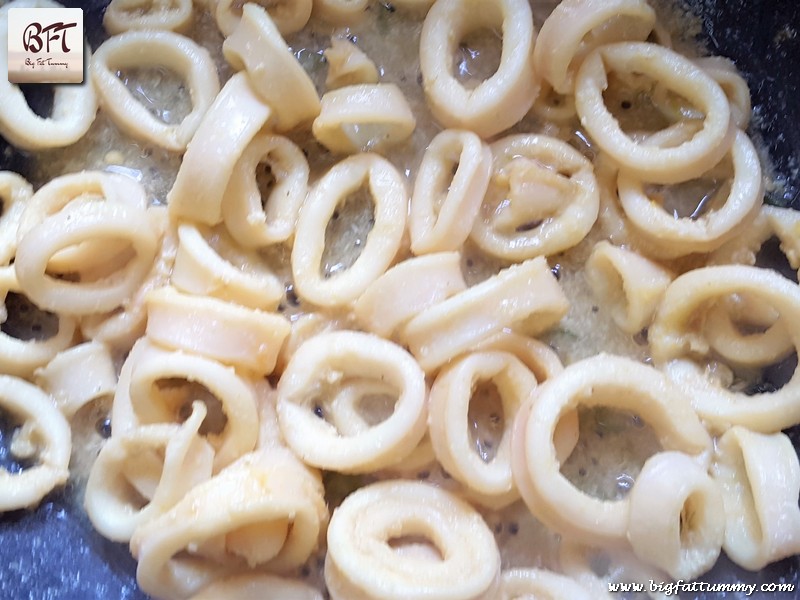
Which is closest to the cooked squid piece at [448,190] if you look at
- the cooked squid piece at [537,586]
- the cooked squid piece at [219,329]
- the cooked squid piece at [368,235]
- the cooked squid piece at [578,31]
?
the cooked squid piece at [368,235]

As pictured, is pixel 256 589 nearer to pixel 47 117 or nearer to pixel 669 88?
pixel 47 117

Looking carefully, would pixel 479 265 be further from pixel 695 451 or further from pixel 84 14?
pixel 84 14

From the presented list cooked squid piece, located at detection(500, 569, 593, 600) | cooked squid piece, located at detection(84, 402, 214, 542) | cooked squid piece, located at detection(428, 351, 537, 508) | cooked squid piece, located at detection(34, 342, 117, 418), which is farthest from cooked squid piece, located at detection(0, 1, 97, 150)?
cooked squid piece, located at detection(500, 569, 593, 600)

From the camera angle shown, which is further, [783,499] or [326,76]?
[326,76]

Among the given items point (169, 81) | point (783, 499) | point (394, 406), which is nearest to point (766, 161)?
point (783, 499)

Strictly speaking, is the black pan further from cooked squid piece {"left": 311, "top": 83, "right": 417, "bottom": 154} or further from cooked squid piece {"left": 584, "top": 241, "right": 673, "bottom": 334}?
cooked squid piece {"left": 311, "top": 83, "right": 417, "bottom": 154}

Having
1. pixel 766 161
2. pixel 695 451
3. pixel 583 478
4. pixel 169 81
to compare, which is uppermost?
pixel 766 161
